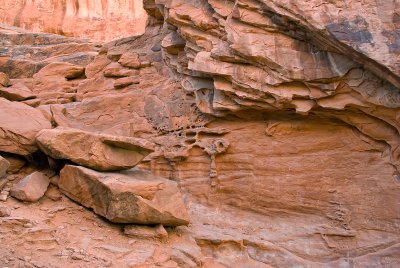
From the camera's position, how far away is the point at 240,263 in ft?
26.2

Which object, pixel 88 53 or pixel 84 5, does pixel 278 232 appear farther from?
pixel 84 5

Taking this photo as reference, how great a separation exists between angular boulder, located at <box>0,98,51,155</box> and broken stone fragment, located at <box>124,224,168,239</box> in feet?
8.69

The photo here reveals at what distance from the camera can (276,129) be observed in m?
9.70

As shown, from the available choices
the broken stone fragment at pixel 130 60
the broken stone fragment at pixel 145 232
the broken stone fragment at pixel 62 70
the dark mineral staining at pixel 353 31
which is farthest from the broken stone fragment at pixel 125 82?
the dark mineral staining at pixel 353 31

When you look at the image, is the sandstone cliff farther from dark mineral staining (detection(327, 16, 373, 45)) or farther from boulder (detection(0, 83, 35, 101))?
boulder (detection(0, 83, 35, 101))

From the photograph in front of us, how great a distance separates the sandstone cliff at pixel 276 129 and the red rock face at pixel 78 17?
50.5 feet

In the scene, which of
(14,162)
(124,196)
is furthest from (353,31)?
(14,162)

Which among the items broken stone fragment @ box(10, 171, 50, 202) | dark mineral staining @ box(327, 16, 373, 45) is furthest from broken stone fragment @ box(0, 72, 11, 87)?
dark mineral staining @ box(327, 16, 373, 45)

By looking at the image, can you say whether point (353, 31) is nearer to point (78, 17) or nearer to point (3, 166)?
point (3, 166)

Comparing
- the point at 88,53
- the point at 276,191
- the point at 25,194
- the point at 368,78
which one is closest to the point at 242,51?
the point at 368,78

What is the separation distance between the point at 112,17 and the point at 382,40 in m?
20.9

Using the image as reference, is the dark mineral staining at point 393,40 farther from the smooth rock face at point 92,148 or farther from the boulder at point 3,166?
the boulder at point 3,166

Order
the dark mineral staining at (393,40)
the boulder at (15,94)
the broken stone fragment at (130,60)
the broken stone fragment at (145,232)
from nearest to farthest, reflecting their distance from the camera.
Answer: the broken stone fragment at (145,232)
the dark mineral staining at (393,40)
the boulder at (15,94)
the broken stone fragment at (130,60)

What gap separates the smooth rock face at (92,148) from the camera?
7637mm
